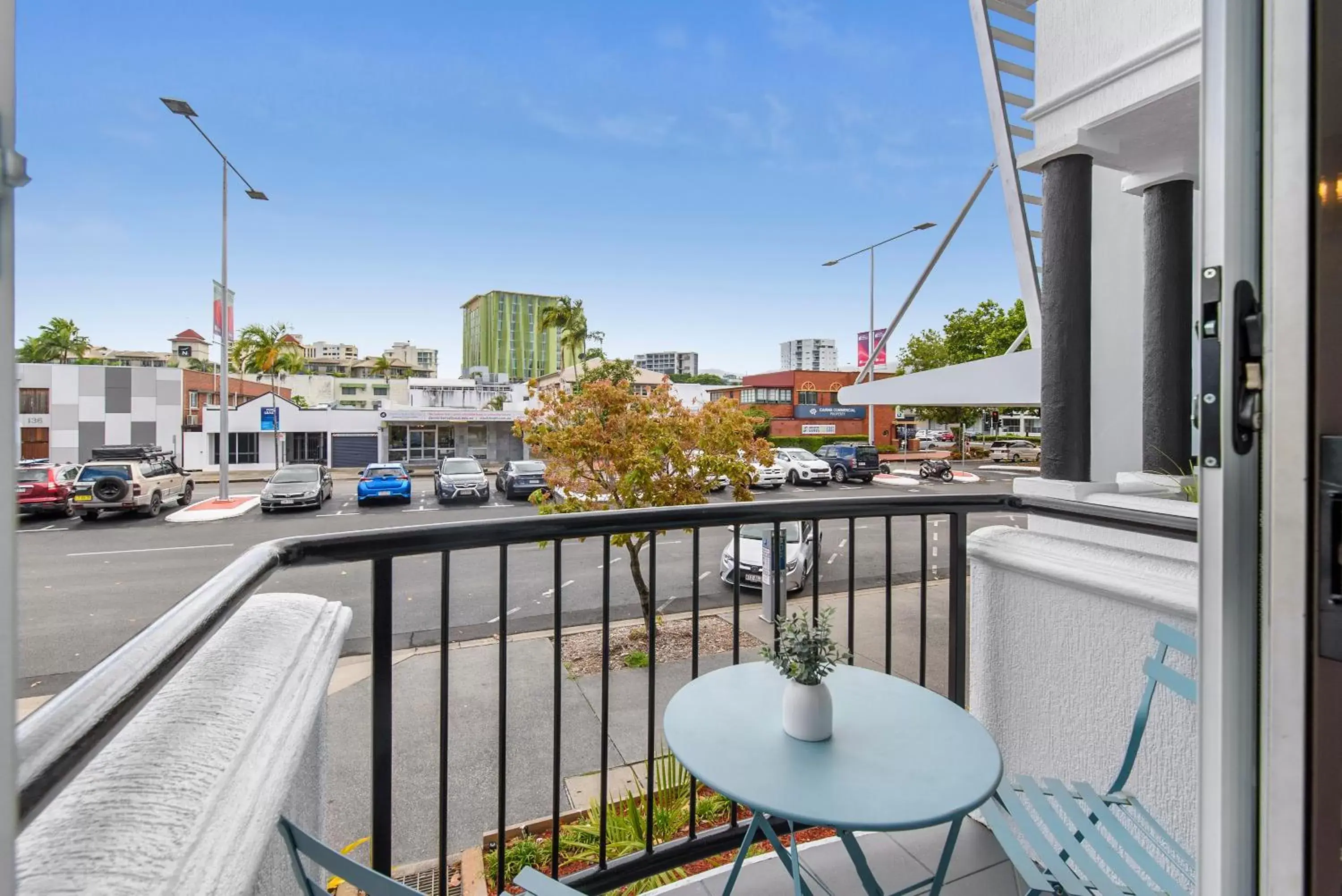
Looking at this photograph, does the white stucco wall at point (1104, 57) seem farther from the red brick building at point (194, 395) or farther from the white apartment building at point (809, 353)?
the white apartment building at point (809, 353)

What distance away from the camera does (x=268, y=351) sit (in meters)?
31.4

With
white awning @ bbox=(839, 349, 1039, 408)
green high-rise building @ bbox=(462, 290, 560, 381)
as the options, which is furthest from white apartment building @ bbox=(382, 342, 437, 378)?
white awning @ bbox=(839, 349, 1039, 408)

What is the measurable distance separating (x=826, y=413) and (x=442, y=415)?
16.8 metres

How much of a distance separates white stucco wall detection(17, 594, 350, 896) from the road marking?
1246 centimetres

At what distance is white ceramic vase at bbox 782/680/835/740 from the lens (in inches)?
48.1

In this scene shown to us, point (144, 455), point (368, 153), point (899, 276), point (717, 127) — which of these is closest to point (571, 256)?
point (717, 127)

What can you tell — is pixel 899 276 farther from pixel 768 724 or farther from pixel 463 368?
pixel 463 368

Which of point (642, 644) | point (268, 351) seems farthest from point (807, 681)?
point (268, 351)

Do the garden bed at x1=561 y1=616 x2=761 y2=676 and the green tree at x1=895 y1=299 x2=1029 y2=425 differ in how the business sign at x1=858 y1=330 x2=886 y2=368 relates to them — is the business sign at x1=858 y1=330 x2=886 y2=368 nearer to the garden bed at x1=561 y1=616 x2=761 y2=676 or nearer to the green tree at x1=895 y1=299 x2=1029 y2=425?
the green tree at x1=895 y1=299 x2=1029 y2=425

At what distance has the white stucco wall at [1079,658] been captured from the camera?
4.66 feet

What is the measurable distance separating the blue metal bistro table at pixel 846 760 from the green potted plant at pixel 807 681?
3 cm

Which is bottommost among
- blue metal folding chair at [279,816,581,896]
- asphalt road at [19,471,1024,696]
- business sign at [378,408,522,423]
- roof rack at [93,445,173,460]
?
asphalt road at [19,471,1024,696]

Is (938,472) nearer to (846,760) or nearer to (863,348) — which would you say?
(863,348)

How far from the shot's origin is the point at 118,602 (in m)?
7.62
